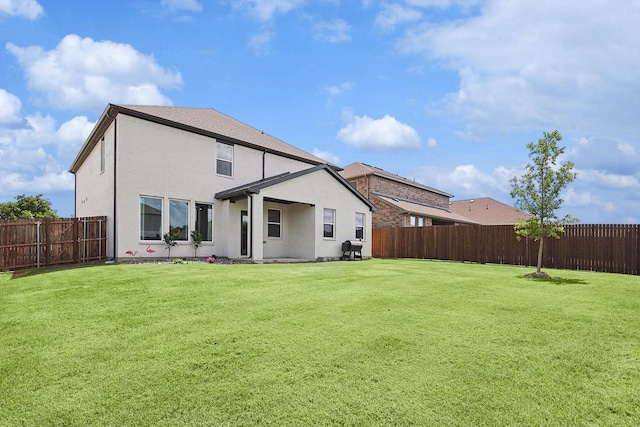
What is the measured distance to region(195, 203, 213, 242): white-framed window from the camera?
16.0 meters

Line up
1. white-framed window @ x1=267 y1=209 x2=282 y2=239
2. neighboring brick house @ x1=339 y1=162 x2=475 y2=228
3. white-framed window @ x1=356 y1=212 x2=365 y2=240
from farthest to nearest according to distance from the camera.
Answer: neighboring brick house @ x1=339 y1=162 x2=475 y2=228
white-framed window @ x1=356 y1=212 x2=365 y2=240
white-framed window @ x1=267 y1=209 x2=282 y2=239

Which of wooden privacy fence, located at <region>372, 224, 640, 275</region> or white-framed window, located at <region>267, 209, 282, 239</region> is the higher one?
white-framed window, located at <region>267, 209, 282, 239</region>

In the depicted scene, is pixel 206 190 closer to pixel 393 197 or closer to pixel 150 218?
pixel 150 218

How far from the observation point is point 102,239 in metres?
14.4

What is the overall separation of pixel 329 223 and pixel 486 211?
28.4 m

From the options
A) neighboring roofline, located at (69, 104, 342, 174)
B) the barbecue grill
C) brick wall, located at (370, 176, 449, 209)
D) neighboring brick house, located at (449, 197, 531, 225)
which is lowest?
the barbecue grill

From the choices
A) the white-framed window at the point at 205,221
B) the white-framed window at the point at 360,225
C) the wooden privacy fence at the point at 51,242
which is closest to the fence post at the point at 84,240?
the wooden privacy fence at the point at 51,242

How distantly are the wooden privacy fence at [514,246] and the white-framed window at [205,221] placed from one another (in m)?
12.1

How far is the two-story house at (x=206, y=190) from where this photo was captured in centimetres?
1409

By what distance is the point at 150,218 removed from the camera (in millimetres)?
14547

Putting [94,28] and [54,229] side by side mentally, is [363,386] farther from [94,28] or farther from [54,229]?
[94,28]

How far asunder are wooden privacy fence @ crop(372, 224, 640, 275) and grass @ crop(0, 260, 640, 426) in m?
9.56

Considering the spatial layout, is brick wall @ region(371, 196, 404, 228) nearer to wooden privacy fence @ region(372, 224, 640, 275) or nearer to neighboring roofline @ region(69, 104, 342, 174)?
wooden privacy fence @ region(372, 224, 640, 275)

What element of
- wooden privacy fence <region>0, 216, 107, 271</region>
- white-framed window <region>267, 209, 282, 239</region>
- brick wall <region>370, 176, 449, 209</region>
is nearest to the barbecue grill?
white-framed window <region>267, 209, 282, 239</region>
